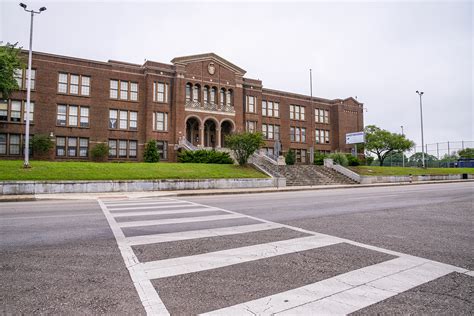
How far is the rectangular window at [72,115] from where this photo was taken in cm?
3272

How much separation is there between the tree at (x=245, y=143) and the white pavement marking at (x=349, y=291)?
80.6 feet

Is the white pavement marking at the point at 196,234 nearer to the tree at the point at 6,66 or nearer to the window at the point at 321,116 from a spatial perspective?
the tree at the point at 6,66

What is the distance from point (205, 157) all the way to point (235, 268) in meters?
28.3

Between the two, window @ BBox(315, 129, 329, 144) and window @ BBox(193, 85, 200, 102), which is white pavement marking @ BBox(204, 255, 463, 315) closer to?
window @ BBox(193, 85, 200, 102)

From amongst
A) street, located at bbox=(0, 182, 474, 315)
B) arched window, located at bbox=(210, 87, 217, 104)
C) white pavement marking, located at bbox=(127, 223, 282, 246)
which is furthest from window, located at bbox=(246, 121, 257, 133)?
white pavement marking, located at bbox=(127, 223, 282, 246)

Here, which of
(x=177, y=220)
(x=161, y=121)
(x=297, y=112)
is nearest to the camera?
(x=177, y=220)

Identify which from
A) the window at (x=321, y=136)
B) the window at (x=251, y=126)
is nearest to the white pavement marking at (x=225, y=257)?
the window at (x=251, y=126)

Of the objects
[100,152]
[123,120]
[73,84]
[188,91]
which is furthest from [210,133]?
[73,84]

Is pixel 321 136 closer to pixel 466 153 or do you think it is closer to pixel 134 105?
pixel 134 105

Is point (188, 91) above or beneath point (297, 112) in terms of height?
above

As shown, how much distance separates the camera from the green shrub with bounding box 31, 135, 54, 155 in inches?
1158

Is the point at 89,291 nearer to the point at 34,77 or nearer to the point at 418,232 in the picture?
the point at 418,232

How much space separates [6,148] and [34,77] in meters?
7.95

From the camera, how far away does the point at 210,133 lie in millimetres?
41188
